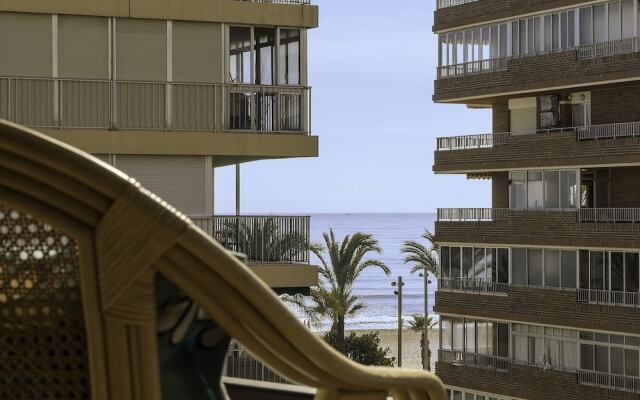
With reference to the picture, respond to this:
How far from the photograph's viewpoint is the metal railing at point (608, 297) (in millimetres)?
30725

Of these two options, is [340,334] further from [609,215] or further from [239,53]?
[239,53]

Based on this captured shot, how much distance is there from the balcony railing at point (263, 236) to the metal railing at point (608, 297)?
16482 millimetres

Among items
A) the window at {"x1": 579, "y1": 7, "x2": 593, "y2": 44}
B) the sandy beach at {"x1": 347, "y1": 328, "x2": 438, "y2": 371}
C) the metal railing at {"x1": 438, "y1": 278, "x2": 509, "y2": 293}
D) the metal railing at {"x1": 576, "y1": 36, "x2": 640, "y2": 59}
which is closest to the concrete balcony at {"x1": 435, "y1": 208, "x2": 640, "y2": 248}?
the metal railing at {"x1": 438, "y1": 278, "x2": 509, "y2": 293}

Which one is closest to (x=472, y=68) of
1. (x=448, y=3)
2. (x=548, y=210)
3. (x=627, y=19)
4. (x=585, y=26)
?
(x=448, y=3)

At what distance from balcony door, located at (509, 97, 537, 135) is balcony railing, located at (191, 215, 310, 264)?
19.8 m

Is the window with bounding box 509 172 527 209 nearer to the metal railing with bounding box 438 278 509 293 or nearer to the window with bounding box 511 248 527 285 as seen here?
the window with bounding box 511 248 527 285

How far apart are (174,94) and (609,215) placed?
60.1 ft

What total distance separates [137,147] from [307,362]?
13.4m

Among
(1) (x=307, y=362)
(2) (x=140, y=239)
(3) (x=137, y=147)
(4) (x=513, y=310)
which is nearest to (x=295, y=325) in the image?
(1) (x=307, y=362)

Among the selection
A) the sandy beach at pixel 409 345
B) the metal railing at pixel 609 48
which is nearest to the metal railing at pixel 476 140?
the metal railing at pixel 609 48

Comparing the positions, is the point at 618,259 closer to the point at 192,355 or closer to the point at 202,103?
the point at 202,103

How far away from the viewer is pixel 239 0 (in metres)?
15.8

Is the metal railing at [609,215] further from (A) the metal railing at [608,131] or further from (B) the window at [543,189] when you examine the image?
(A) the metal railing at [608,131]

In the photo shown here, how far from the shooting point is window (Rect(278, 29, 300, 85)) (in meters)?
16.2
